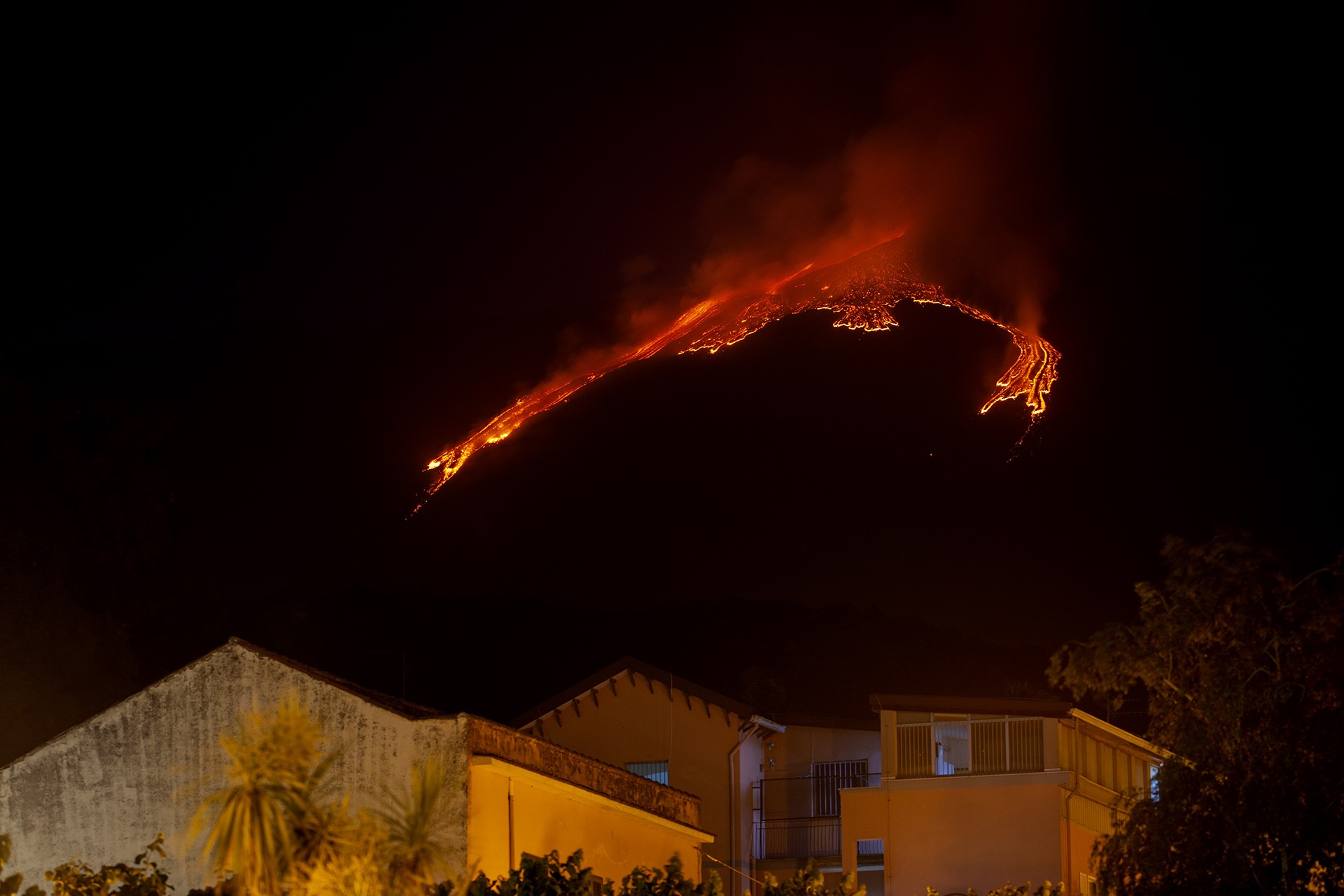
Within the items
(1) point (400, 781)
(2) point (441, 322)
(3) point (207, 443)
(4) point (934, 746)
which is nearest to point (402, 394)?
(2) point (441, 322)

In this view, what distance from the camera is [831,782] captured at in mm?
37938

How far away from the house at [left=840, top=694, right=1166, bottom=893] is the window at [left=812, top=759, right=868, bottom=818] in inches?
130

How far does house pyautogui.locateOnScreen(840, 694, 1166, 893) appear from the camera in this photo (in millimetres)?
32156

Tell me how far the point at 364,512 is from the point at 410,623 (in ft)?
46.9

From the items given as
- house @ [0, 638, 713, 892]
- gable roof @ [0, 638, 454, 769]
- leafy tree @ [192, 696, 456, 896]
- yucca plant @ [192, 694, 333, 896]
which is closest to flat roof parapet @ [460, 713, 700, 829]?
house @ [0, 638, 713, 892]

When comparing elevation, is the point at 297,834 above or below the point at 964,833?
above

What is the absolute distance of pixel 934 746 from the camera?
33312 mm

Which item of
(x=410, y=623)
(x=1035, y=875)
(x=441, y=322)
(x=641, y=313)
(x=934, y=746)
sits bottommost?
(x=1035, y=875)

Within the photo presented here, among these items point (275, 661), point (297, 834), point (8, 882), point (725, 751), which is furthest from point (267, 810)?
point (725, 751)

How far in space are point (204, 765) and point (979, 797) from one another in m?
16.9

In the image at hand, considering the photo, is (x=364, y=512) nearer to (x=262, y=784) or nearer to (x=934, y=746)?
(x=934, y=746)

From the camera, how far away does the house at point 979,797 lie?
105 feet

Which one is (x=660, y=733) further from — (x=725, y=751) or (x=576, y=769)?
(x=576, y=769)

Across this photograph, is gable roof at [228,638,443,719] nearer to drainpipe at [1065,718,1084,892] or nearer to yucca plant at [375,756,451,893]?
yucca plant at [375,756,451,893]
